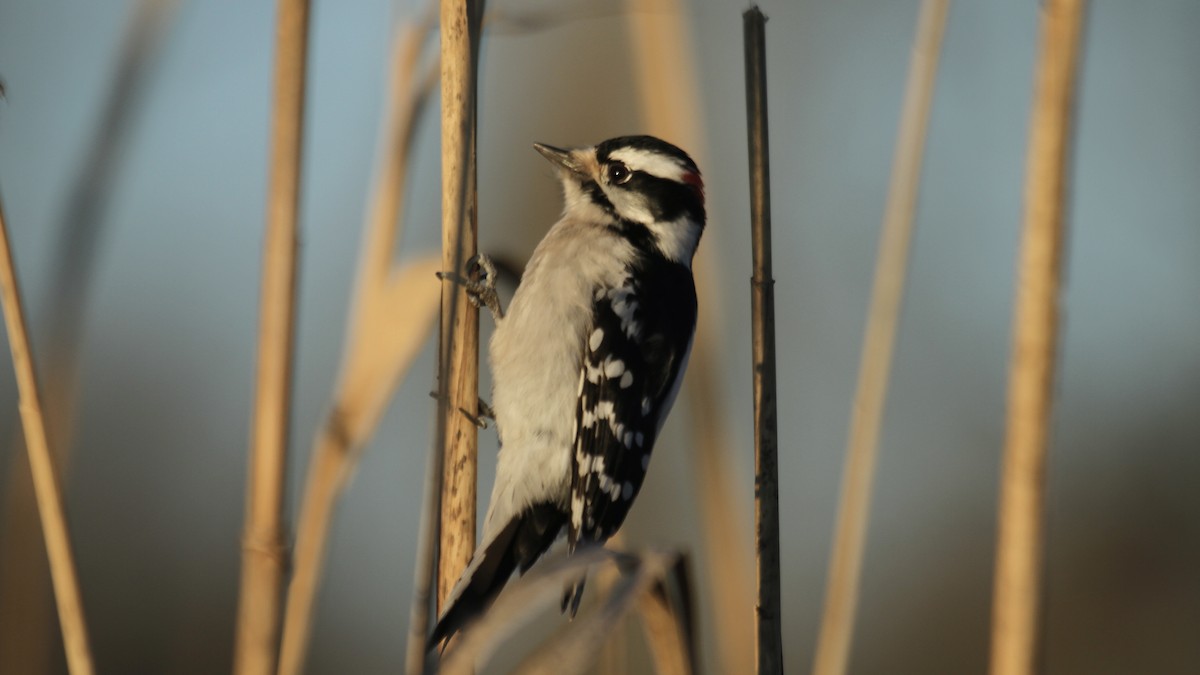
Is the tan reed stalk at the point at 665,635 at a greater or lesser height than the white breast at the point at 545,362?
lesser

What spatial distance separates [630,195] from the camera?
316 cm

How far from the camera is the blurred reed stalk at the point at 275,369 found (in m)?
1.37

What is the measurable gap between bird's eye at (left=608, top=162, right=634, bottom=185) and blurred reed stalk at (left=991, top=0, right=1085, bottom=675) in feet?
5.64

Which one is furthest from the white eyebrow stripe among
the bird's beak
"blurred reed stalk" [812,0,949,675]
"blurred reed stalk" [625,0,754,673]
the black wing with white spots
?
"blurred reed stalk" [812,0,949,675]

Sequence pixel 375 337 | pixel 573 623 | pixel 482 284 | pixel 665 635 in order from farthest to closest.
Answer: pixel 482 284, pixel 375 337, pixel 665 635, pixel 573 623

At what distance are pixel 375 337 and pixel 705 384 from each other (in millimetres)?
683

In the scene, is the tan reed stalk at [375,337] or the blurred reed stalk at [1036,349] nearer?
the blurred reed stalk at [1036,349]

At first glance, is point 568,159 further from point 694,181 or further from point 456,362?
point 456,362

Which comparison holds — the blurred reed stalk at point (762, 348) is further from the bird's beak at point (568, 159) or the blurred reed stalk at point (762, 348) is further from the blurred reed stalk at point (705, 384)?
the bird's beak at point (568, 159)

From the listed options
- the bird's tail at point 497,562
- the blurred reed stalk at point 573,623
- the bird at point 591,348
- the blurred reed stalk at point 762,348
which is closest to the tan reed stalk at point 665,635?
the blurred reed stalk at point 573,623

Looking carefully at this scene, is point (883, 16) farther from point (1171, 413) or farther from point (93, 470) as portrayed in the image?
point (93, 470)

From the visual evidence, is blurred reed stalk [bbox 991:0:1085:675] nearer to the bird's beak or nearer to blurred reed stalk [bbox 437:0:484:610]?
blurred reed stalk [bbox 437:0:484:610]

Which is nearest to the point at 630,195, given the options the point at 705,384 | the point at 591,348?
the point at 591,348

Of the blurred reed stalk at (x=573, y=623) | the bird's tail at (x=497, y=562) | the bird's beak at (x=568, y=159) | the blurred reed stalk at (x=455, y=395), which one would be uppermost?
the bird's beak at (x=568, y=159)
